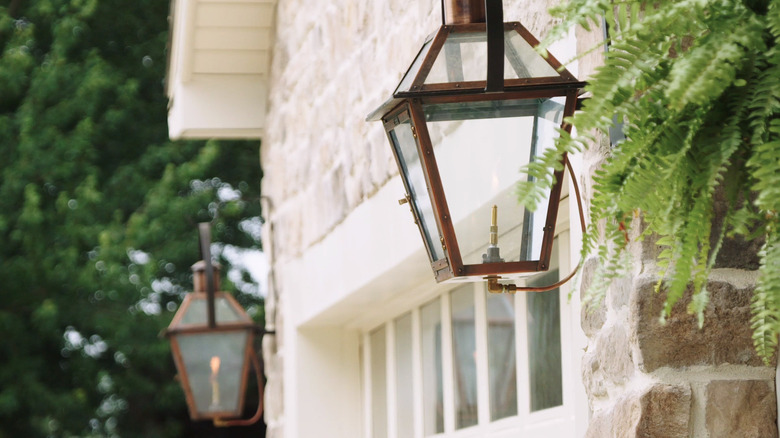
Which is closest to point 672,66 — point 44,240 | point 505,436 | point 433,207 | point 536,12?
point 433,207

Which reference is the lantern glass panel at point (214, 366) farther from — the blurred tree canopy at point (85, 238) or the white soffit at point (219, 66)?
the blurred tree canopy at point (85, 238)

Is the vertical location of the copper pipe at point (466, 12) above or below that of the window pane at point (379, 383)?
above

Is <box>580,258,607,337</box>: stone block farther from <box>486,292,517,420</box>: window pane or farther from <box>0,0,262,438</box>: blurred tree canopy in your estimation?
<box>0,0,262,438</box>: blurred tree canopy

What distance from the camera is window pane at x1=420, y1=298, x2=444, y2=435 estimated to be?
4.32 meters

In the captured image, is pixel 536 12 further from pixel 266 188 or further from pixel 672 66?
pixel 266 188

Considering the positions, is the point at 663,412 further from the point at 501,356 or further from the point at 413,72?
the point at 501,356

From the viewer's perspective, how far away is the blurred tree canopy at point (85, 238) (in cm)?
1165

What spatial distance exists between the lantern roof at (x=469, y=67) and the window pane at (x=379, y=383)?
278 centimetres

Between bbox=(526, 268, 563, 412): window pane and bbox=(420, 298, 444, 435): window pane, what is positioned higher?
bbox=(526, 268, 563, 412): window pane

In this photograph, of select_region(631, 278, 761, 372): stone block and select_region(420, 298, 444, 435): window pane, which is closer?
select_region(631, 278, 761, 372): stone block

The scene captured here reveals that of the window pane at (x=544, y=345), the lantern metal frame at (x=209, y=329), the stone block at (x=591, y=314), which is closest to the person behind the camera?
the stone block at (x=591, y=314)

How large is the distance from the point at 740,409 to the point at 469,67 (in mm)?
760

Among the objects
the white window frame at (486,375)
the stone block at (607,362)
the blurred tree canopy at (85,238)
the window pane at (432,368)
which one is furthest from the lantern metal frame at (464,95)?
the blurred tree canopy at (85,238)

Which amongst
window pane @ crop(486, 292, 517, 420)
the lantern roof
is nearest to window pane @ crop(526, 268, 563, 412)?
Answer: window pane @ crop(486, 292, 517, 420)
